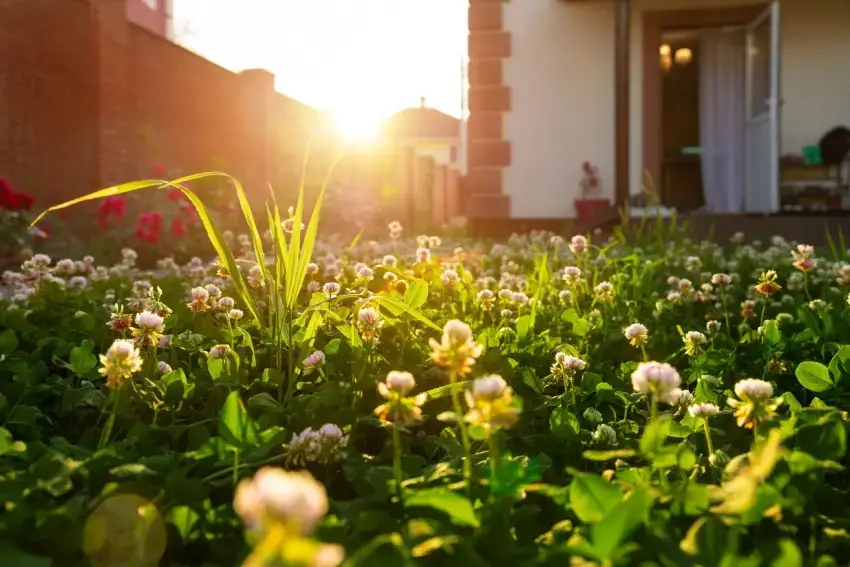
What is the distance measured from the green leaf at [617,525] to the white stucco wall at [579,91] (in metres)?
9.27

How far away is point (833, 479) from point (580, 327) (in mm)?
1057

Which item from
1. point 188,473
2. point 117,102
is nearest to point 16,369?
point 188,473

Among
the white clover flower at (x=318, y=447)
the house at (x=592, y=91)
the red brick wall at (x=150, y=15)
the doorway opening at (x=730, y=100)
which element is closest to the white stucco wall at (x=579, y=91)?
the house at (x=592, y=91)

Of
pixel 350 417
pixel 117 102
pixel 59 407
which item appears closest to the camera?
pixel 350 417

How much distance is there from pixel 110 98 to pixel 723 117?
7.32 m

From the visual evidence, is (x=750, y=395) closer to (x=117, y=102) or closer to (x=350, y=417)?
(x=350, y=417)

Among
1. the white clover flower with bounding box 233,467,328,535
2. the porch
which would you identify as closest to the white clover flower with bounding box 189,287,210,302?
the white clover flower with bounding box 233,467,328,535

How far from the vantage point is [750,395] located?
3.97 ft

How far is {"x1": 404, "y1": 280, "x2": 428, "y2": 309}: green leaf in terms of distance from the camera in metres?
2.28

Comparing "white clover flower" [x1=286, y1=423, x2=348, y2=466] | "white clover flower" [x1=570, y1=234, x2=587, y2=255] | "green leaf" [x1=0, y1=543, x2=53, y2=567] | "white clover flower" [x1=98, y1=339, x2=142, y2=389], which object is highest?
"white clover flower" [x1=570, y1=234, x2=587, y2=255]

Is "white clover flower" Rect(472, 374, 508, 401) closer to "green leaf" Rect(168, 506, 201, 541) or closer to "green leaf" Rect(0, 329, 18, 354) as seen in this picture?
"green leaf" Rect(168, 506, 201, 541)

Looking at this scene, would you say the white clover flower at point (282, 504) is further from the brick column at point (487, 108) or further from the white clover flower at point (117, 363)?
the brick column at point (487, 108)

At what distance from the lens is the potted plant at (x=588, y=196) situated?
374 inches

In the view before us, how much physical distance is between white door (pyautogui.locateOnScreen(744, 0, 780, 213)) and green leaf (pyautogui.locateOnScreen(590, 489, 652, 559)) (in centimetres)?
919
